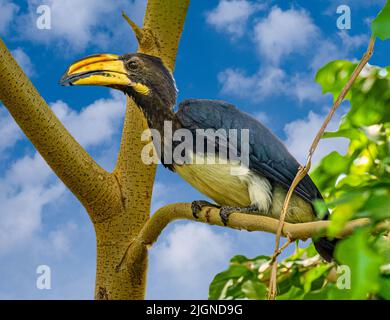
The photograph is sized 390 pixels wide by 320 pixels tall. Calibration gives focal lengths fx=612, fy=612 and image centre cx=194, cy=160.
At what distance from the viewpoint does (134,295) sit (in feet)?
5.25

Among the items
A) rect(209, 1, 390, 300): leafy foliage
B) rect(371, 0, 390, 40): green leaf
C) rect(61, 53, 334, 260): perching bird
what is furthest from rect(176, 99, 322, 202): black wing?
rect(371, 0, 390, 40): green leaf

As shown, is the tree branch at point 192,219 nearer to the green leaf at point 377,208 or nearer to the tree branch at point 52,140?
the tree branch at point 52,140

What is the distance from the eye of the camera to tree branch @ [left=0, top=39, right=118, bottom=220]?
1.36 meters

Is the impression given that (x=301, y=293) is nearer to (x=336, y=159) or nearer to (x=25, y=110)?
(x=336, y=159)

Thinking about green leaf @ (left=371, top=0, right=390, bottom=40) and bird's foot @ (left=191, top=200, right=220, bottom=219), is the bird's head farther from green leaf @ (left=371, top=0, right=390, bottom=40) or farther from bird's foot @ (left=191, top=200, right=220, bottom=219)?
green leaf @ (left=371, top=0, right=390, bottom=40)

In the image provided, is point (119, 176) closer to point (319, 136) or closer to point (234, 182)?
point (234, 182)

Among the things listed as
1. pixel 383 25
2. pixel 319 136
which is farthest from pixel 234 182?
pixel 383 25

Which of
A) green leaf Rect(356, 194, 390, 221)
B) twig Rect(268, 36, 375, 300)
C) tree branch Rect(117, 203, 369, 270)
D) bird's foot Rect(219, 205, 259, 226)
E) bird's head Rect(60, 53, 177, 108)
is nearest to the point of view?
green leaf Rect(356, 194, 390, 221)

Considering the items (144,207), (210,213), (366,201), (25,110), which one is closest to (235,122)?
(210,213)

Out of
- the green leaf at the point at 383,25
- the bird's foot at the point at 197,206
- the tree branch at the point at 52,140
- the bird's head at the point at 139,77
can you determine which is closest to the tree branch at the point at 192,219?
the bird's foot at the point at 197,206

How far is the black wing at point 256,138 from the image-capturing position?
52.7 inches

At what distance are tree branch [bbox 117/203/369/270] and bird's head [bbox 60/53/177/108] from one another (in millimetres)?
252

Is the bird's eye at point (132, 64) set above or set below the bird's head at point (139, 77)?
above

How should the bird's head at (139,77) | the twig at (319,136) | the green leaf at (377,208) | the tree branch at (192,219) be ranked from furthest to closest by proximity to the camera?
the bird's head at (139,77) < the tree branch at (192,219) < the twig at (319,136) < the green leaf at (377,208)
